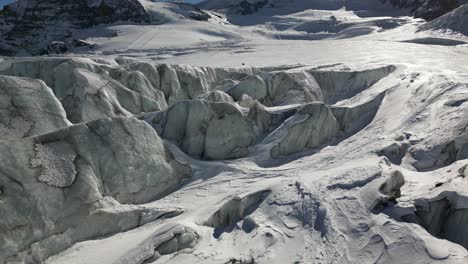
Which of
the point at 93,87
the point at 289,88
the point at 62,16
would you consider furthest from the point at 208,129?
the point at 62,16

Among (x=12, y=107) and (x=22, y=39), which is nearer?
(x=12, y=107)

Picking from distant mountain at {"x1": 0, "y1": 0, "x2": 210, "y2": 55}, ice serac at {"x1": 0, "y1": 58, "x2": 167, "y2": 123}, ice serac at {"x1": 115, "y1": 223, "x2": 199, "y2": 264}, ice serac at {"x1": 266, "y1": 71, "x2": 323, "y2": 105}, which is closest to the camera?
ice serac at {"x1": 115, "y1": 223, "x2": 199, "y2": 264}

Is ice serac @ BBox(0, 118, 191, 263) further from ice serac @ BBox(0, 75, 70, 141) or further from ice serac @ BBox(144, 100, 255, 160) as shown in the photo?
ice serac @ BBox(0, 75, 70, 141)

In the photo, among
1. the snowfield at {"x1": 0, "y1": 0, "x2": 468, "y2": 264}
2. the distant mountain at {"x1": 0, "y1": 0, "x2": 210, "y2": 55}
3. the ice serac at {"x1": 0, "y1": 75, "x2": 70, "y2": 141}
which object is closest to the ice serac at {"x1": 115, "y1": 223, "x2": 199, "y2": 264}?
the snowfield at {"x1": 0, "y1": 0, "x2": 468, "y2": 264}

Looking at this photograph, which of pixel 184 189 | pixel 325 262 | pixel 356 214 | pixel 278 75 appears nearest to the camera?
pixel 325 262

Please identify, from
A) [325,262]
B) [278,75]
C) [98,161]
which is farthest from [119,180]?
[278,75]

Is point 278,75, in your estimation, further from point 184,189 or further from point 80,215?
point 80,215

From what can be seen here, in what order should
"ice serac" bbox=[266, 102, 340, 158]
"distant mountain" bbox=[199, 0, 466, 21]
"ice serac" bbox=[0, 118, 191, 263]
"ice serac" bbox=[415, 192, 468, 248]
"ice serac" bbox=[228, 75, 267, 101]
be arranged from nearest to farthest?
"ice serac" bbox=[415, 192, 468, 248] → "ice serac" bbox=[0, 118, 191, 263] → "ice serac" bbox=[266, 102, 340, 158] → "ice serac" bbox=[228, 75, 267, 101] → "distant mountain" bbox=[199, 0, 466, 21]
